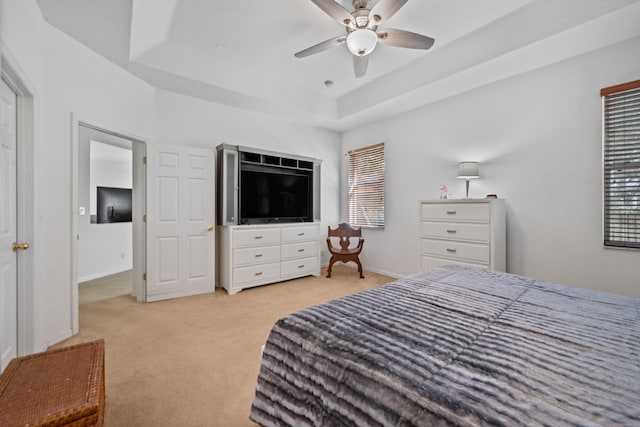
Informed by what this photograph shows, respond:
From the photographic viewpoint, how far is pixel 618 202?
2.46 metres

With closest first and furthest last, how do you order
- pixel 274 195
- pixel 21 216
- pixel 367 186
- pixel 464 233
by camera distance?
pixel 21 216 → pixel 464 233 → pixel 274 195 → pixel 367 186

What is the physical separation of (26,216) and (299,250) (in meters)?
2.95

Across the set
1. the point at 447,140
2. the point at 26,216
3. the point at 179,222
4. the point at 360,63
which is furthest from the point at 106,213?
the point at 447,140

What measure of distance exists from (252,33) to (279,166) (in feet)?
5.75

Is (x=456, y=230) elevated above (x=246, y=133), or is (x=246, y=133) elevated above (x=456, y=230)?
(x=246, y=133)

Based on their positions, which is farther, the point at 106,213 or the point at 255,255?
the point at 106,213

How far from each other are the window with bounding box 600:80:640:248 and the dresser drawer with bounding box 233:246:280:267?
3.59 metres

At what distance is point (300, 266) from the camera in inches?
168

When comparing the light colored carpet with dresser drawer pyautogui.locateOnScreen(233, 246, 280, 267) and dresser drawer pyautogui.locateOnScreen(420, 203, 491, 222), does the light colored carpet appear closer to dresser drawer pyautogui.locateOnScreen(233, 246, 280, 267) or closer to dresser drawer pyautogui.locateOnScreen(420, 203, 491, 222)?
dresser drawer pyautogui.locateOnScreen(233, 246, 280, 267)

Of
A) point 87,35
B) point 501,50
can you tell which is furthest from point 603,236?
point 87,35

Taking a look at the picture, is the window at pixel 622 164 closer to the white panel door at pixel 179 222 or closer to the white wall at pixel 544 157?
the white wall at pixel 544 157

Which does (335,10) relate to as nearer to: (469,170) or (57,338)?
(469,170)

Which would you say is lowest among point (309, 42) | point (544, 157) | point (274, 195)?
point (274, 195)

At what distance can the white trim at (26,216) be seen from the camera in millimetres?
1908
